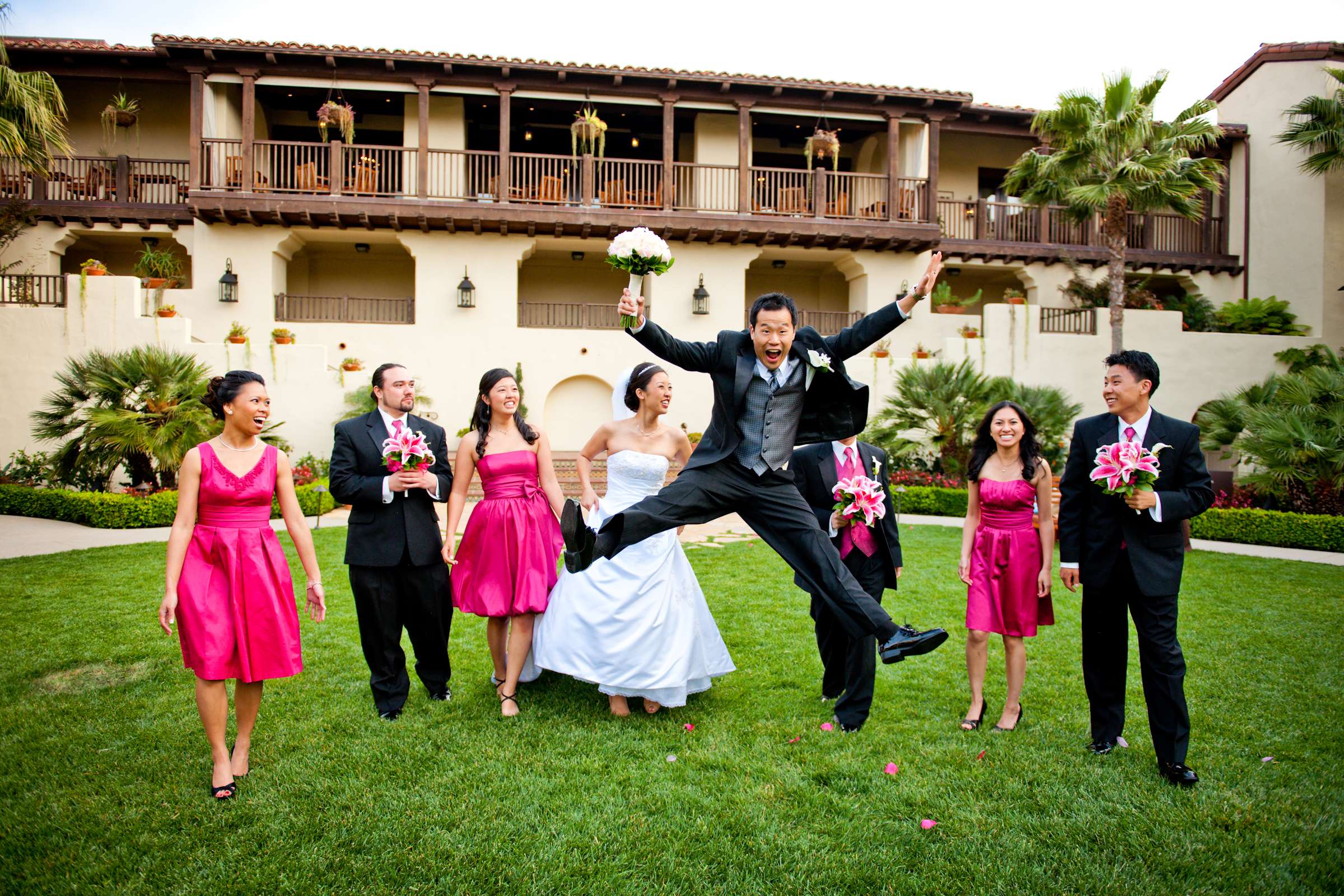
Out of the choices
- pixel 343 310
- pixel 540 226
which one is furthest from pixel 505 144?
pixel 343 310

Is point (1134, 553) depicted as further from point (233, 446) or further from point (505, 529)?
point (233, 446)

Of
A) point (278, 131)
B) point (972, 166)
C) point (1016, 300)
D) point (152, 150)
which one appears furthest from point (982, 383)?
point (152, 150)

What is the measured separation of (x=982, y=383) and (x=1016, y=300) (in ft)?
20.7

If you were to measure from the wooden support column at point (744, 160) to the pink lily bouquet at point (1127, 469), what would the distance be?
703 inches

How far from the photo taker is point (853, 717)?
493 centimetres

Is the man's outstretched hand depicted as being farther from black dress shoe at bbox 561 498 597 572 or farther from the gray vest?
black dress shoe at bbox 561 498 597 572

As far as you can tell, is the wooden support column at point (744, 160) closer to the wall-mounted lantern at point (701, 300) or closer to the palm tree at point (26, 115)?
the wall-mounted lantern at point (701, 300)

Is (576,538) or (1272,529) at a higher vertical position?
(576,538)

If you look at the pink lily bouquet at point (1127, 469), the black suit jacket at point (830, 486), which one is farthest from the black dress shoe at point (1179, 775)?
the black suit jacket at point (830, 486)

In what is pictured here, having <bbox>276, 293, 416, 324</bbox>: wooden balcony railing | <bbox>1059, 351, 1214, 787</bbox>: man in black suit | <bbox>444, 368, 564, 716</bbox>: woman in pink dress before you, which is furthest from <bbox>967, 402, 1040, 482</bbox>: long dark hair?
<bbox>276, 293, 416, 324</bbox>: wooden balcony railing

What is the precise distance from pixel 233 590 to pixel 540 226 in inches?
698

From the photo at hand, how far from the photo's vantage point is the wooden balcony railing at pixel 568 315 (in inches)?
861

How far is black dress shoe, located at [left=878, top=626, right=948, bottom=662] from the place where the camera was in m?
3.87

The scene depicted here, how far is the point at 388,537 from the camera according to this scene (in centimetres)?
509
